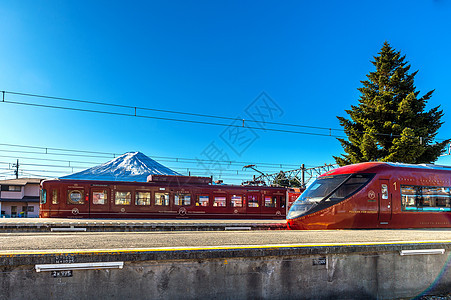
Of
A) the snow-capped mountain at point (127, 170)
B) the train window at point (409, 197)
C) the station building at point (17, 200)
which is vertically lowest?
the station building at point (17, 200)

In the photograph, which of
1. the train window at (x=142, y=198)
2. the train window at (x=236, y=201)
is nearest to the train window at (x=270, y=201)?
the train window at (x=236, y=201)

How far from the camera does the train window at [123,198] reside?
20641mm

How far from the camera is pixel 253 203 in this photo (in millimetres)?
24250

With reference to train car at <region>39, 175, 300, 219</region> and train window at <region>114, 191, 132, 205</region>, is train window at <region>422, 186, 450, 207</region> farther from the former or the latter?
train window at <region>114, 191, 132, 205</region>

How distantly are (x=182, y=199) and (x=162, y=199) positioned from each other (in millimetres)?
1335

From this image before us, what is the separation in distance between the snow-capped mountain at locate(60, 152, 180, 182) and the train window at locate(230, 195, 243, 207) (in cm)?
3348

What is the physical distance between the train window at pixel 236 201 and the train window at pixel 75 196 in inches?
379

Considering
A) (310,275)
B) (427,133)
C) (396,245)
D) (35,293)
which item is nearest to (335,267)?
(310,275)

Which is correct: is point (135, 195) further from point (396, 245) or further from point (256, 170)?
point (256, 170)

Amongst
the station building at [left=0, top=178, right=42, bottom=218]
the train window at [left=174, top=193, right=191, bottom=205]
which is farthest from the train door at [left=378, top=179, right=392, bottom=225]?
the station building at [left=0, top=178, right=42, bottom=218]

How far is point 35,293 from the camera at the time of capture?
4.41 m

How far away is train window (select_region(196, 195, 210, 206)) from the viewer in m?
22.7

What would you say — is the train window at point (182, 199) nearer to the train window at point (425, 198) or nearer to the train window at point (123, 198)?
the train window at point (123, 198)

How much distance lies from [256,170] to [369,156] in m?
13.0
